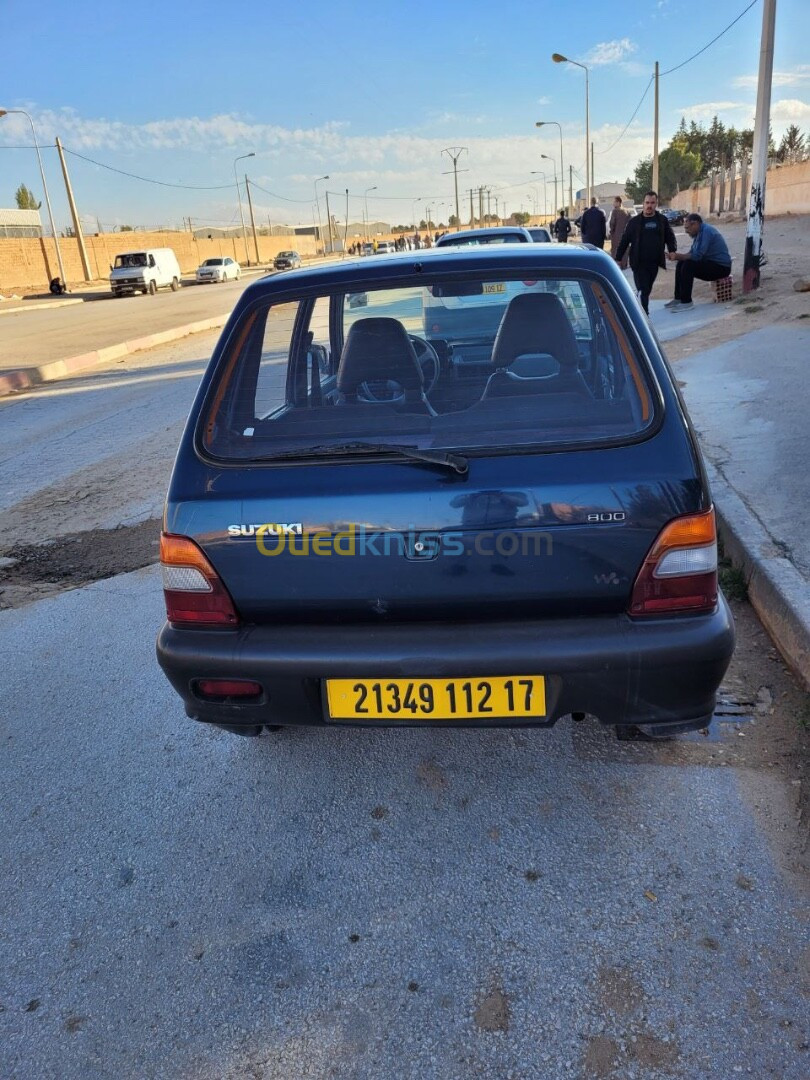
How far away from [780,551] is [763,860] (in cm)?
199

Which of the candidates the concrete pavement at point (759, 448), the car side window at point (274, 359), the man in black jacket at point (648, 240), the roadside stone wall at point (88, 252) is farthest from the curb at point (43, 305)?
the car side window at point (274, 359)

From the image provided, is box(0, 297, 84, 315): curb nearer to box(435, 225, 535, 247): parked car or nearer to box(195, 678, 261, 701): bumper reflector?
box(435, 225, 535, 247): parked car

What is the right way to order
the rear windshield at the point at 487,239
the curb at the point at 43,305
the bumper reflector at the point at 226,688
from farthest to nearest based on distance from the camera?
the curb at the point at 43,305 → the rear windshield at the point at 487,239 → the bumper reflector at the point at 226,688

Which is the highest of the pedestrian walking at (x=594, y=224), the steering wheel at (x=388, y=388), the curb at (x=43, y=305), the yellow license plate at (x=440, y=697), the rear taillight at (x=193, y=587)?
the pedestrian walking at (x=594, y=224)

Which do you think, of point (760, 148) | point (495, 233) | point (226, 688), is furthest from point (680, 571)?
point (760, 148)

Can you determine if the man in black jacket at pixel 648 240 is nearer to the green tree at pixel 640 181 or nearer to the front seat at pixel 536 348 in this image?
the front seat at pixel 536 348

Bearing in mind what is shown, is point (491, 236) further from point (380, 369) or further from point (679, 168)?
point (679, 168)

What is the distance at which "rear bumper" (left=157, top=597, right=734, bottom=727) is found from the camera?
209 centimetres

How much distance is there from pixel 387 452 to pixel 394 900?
49.0 inches

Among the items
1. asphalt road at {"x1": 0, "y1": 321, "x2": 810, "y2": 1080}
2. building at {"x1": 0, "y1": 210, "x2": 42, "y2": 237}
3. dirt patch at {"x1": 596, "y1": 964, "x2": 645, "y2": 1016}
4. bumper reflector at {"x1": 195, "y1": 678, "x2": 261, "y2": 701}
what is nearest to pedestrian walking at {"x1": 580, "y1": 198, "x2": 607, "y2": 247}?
asphalt road at {"x1": 0, "y1": 321, "x2": 810, "y2": 1080}

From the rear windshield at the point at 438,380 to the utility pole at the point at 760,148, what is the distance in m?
10.9

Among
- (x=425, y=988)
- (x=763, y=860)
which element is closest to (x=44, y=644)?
(x=425, y=988)

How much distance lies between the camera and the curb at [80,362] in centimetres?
1207

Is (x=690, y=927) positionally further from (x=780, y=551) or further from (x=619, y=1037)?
(x=780, y=551)
